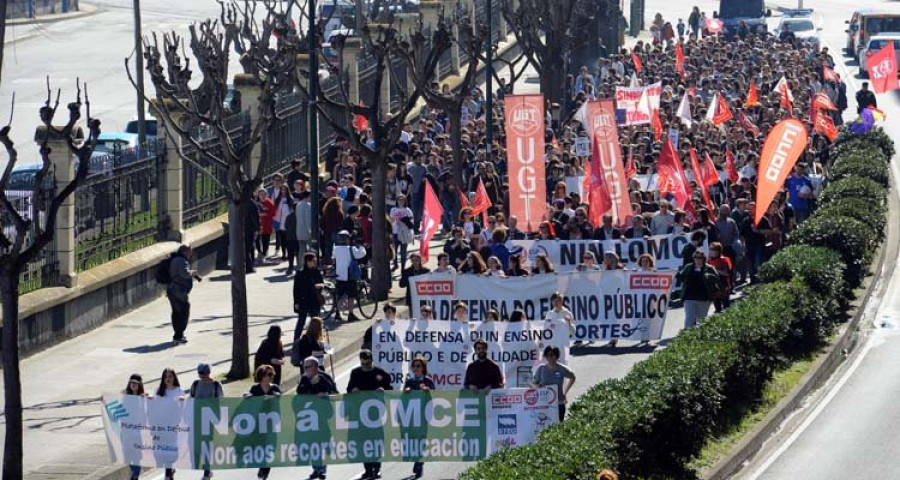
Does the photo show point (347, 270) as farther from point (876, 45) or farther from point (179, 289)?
point (876, 45)

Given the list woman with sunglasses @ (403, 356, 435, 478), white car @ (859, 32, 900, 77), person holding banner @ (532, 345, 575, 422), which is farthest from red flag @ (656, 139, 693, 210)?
white car @ (859, 32, 900, 77)

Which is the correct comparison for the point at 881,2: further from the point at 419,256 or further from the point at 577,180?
the point at 419,256

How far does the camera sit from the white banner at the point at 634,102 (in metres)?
39.5

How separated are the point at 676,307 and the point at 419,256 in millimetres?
4897

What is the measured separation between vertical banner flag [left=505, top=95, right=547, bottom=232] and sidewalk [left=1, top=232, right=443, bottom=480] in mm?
2275

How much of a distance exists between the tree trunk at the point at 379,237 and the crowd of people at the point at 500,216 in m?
0.25

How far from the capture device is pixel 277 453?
1784 cm

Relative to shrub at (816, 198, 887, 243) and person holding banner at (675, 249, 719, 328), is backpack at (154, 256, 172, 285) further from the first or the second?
shrub at (816, 198, 887, 243)

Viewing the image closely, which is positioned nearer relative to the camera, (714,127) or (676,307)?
(676,307)

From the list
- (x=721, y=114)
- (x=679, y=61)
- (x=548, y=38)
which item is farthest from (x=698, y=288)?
(x=679, y=61)

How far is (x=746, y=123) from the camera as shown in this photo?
3897 centimetres

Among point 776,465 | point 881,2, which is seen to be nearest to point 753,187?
point 776,465

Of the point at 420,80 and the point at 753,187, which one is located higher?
the point at 420,80

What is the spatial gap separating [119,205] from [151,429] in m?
10.8
